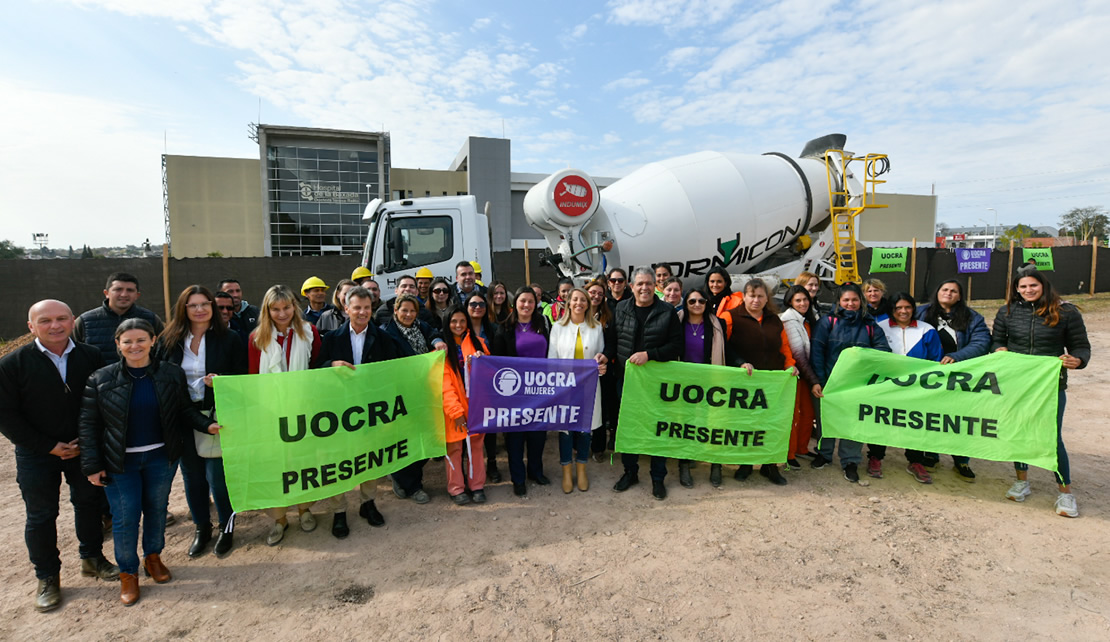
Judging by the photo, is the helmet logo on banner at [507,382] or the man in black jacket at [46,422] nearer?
the man in black jacket at [46,422]

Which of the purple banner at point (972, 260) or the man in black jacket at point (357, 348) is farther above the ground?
the purple banner at point (972, 260)

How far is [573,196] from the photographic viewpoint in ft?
24.2

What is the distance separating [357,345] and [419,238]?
4577mm

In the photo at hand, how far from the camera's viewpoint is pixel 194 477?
144 inches

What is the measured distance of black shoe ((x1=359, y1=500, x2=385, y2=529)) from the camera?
13.5ft

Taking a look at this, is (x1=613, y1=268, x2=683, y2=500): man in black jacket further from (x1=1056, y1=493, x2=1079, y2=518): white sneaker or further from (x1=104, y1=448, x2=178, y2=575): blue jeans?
(x1=104, y1=448, x2=178, y2=575): blue jeans

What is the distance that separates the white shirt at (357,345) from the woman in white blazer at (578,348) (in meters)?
1.62

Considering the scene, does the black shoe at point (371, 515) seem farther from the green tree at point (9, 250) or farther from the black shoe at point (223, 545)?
the green tree at point (9, 250)

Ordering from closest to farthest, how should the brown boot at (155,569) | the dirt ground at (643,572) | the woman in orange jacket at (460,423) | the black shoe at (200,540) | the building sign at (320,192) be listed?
the dirt ground at (643,572) < the brown boot at (155,569) < the black shoe at (200,540) < the woman in orange jacket at (460,423) < the building sign at (320,192)

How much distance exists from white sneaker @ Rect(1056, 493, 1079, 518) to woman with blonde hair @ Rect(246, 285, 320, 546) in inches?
232

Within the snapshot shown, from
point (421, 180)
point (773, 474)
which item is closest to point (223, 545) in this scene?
point (773, 474)

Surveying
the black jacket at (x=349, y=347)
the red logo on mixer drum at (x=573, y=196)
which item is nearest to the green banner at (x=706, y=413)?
the black jacket at (x=349, y=347)

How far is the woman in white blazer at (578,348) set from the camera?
4.64 m

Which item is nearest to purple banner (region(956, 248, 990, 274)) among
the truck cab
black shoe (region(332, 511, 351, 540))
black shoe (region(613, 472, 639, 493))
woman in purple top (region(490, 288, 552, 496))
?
the truck cab
